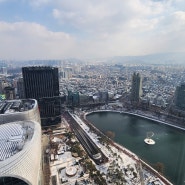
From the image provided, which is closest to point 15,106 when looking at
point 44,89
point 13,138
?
point 13,138

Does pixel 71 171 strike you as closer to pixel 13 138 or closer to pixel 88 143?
pixel 88 143

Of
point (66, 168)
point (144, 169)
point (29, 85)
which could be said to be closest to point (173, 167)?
point (144, 169)

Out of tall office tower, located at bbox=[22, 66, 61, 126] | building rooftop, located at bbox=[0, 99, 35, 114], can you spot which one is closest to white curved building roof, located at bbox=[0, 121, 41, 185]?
building rooftop, located at bbox=[0, 99, 35, 114]

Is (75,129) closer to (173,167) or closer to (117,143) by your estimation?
(117,143)

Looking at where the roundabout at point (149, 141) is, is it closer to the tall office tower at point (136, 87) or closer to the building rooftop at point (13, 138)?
the building rooftop at point (13, 138)

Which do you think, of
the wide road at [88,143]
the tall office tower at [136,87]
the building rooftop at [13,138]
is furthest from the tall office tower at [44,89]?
the tall office tower at [136,87]
